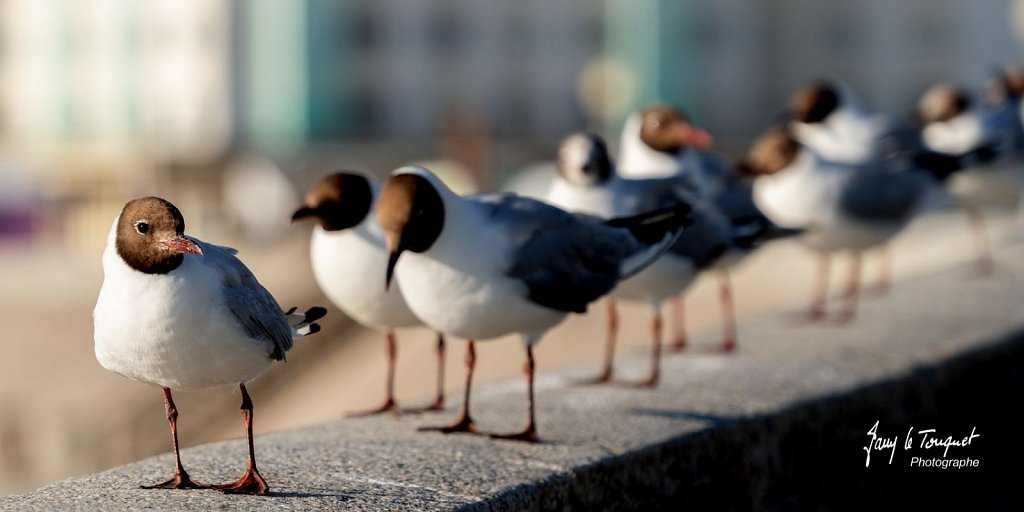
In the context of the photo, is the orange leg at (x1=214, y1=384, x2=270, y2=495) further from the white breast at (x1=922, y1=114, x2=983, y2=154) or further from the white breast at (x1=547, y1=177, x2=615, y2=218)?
the white breast at (x1=922, y1=114, x2=983, y2=154)

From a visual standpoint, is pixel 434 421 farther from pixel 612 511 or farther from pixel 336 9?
pixel 336 9

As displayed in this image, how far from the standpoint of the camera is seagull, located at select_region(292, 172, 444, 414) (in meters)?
5.13

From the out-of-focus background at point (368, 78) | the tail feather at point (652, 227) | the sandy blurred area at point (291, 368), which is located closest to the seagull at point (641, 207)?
the tail feather at point (652, 227)

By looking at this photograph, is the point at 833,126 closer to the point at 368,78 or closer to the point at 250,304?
the point at 250,304

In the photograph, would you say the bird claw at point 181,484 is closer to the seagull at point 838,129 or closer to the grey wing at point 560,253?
the grey wing at point 560,253

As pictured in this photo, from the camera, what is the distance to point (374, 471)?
13.8 feet

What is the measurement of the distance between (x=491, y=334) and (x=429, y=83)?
171ft

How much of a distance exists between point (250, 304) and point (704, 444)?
170 centimetres

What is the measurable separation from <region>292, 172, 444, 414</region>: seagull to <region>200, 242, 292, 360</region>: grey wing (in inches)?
43.5

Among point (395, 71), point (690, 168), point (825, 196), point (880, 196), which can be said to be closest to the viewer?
point (690, 168)

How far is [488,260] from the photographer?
4.60 metres

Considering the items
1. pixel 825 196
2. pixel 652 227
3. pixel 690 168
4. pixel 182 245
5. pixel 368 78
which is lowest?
pixel 368 78

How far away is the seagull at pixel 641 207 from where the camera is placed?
5805mm

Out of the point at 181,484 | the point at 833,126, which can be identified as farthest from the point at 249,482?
the point at 833,126
